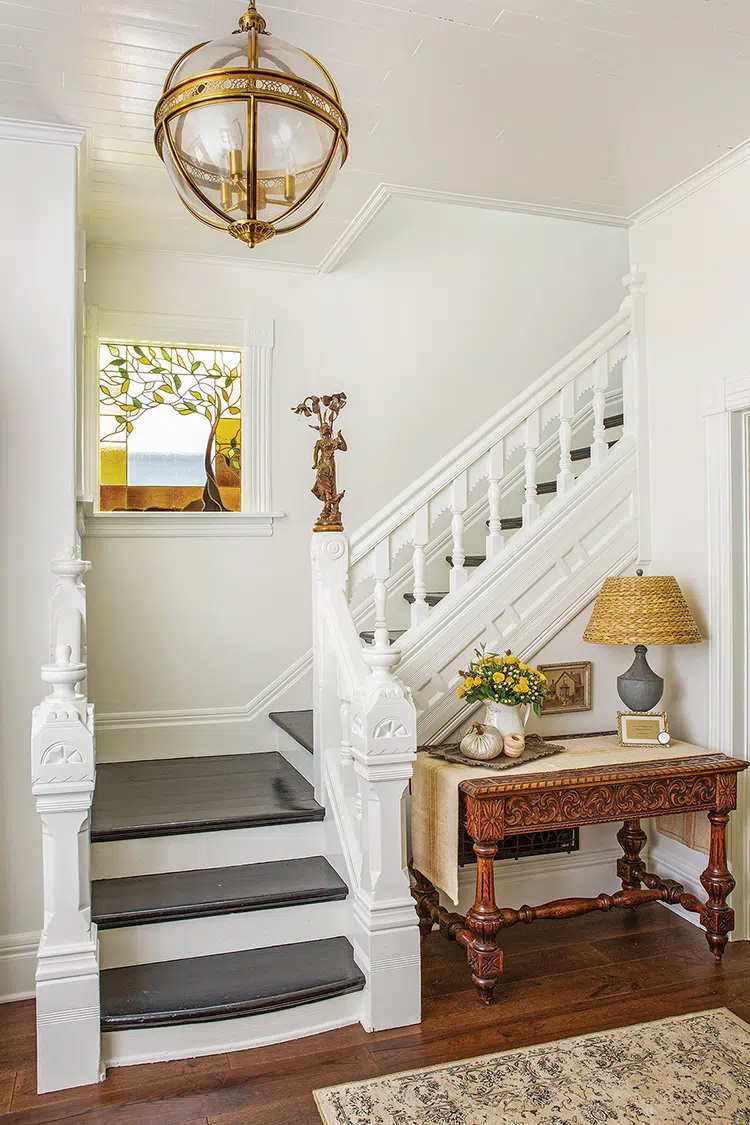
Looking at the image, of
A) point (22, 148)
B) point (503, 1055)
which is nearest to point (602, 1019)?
point (503, 1055)

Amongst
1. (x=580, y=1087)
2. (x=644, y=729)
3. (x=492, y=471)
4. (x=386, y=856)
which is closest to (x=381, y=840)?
(x=386, y=856)

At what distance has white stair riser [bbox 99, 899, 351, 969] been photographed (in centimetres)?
296

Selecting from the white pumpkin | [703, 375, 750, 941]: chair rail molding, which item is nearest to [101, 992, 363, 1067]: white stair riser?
the white pumpkin

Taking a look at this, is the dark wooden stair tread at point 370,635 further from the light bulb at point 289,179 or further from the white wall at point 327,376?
the light bulb at point 289,179

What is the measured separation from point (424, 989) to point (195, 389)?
3.06 metres

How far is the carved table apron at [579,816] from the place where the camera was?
10.1ft

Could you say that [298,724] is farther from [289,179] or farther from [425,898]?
[289,179]

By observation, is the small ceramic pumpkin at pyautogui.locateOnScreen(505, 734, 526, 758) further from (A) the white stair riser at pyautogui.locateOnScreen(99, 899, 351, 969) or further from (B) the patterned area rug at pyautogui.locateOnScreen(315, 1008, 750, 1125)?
(B) the patterned area rug at pyautogui.locateOnScreen(315, 1008, 750, 1125)

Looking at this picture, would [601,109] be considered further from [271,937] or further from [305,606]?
[271,937]

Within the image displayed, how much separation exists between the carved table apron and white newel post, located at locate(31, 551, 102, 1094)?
1.29 m

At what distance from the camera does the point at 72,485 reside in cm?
325

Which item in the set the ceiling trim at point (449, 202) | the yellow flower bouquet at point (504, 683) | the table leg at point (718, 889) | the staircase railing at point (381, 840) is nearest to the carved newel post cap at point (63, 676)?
the staircase railing at point (381, 840)

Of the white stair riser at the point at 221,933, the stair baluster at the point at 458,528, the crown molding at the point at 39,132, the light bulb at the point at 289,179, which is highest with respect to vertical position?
the crown molding at the point at 39,132

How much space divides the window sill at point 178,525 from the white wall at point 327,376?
6cm
